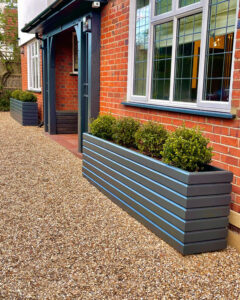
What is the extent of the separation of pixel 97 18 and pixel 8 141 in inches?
166

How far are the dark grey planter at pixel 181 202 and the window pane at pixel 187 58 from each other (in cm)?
102

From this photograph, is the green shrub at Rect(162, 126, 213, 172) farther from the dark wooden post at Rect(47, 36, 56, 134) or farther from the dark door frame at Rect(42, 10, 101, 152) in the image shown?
the dark wooden post at Rect(47, 36, 56, 134)

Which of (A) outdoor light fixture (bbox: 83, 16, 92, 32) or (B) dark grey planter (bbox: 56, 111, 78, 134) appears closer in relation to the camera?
(A) outdoor light fixture (bbox: 83, 16, 92, 32)

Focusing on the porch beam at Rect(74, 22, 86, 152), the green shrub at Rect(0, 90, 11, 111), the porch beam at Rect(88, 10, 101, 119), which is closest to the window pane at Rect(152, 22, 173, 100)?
the porch beam at Rect(88, 10, 101, 119)

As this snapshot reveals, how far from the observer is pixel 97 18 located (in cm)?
611

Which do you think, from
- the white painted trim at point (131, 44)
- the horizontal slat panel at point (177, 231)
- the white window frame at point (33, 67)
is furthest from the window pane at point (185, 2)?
the white window frame at point (33, 67)

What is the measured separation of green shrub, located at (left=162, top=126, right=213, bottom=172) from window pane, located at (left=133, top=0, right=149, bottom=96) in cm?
198

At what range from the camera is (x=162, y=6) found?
444cm

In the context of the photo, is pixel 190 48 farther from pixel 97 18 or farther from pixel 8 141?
pixel 8 141

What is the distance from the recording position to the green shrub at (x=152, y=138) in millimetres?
3734

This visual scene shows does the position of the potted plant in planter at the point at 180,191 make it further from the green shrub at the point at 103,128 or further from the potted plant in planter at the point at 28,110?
the potted plant in planter at the point at 28,110

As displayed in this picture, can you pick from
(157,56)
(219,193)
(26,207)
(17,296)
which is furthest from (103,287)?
(157,56)

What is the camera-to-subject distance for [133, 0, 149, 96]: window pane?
481 cm

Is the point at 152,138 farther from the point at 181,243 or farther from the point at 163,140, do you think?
the point at 181,243
